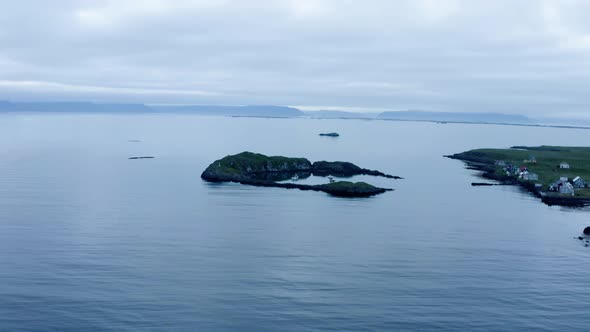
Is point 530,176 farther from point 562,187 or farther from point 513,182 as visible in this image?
point 562,187

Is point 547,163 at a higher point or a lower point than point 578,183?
higher

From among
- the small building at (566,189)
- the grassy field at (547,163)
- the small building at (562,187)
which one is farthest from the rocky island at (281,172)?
the grassy field at (547,163)

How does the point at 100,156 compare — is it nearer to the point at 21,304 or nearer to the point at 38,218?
the point at 38,218

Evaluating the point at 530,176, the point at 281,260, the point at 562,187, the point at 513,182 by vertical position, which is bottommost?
the point at 281,260

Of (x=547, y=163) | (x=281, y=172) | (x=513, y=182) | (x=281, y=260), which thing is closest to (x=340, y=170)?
(x=281, y=172)

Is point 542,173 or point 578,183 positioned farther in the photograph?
point 542,173

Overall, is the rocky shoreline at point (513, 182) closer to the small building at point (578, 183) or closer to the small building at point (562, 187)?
the small building at point (562, 187)

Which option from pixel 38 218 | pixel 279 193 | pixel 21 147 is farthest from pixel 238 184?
pixel 21 147
